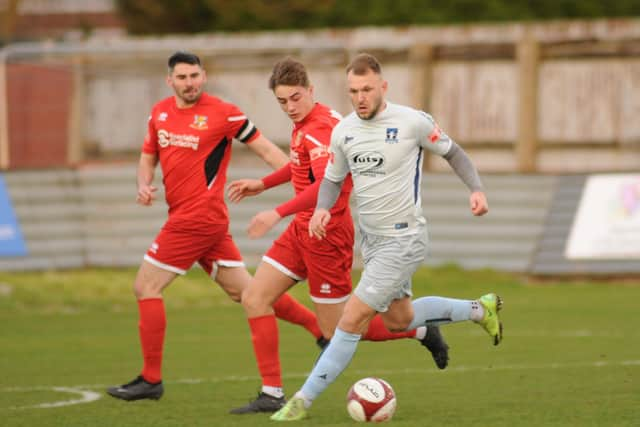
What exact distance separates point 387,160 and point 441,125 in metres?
15.3

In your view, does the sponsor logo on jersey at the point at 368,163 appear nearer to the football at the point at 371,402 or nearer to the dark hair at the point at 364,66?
the dark hair at the point at 364,66

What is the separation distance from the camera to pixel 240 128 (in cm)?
1030

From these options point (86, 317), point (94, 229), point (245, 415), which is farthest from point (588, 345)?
point (94, 229)

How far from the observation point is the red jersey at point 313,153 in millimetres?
9266

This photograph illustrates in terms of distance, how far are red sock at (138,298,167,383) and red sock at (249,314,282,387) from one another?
83cm

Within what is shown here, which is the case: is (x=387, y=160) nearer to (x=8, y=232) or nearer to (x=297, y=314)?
(x=297, y=314)

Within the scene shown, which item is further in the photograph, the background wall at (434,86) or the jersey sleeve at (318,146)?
the background wall at (434,86)

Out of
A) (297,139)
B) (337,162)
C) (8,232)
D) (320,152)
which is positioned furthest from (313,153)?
(8,232)

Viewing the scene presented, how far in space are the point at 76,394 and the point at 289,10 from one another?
22.7 metres

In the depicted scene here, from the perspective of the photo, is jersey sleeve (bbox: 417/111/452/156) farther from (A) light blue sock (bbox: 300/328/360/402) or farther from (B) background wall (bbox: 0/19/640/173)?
(B) background wall (bbox: 0/19/640/173)

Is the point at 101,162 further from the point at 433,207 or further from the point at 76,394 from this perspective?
the point at 76,394

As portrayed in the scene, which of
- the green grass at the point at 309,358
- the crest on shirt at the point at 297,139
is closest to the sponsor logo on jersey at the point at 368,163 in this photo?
the crest on shirt at the point at 297,139

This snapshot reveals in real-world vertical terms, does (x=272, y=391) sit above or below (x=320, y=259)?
below

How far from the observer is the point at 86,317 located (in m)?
16.3
